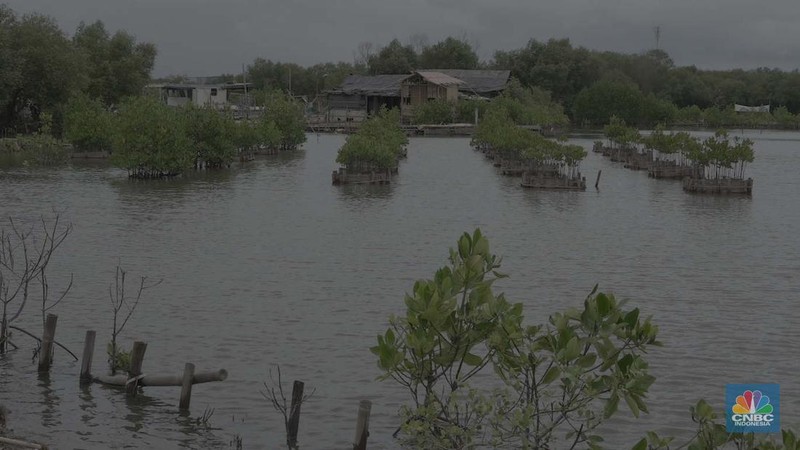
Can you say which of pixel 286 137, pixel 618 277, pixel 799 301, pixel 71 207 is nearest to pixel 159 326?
pixel 618 277

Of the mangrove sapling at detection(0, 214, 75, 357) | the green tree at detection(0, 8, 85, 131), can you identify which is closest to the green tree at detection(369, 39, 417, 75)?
the green tree at detection(0, 8, 85, 131)

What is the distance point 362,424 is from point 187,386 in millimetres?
3363

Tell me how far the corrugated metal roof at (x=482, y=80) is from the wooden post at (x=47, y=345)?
373 feet

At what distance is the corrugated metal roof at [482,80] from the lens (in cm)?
13112

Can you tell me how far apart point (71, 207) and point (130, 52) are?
53893 millimetres

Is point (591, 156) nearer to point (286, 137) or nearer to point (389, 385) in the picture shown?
point (286, 137)

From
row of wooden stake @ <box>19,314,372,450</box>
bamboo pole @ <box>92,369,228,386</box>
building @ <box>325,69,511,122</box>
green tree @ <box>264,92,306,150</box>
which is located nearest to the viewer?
row of wooden stake @ <box>19,314,372,450</box>

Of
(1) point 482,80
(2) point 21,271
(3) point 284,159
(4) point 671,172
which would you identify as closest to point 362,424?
(2) point 21,271

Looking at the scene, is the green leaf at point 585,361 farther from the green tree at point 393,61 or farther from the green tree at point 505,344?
the green tree at point 393,61

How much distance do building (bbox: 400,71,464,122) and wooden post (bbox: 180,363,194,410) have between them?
107405 mm

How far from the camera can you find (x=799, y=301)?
24547 mm

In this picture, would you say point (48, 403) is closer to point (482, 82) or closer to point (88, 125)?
point (88, 125)

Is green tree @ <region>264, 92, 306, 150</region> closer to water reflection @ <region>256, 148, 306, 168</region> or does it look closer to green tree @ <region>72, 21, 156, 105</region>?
water reflection @ <region>256, 148, 306, 168</region>

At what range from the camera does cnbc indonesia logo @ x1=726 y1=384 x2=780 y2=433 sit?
7.63 meters
